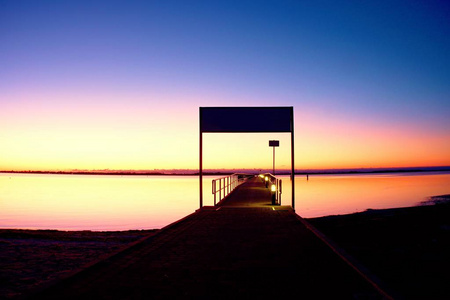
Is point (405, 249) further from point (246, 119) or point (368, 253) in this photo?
point (246, 119)

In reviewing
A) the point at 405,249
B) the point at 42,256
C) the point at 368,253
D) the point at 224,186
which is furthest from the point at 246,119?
the point at 42,256

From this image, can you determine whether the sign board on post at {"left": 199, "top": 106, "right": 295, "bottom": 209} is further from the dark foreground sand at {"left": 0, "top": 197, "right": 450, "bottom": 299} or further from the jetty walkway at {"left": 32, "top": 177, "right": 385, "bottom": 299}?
the jetty walkway at {"left": 32, "top": 177, "right": 385, "bottom": 299}

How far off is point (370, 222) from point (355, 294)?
1555cm

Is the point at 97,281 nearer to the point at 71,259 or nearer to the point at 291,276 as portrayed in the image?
the point at 291,276

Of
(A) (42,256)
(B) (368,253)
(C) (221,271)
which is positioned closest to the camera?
(C) (221,271)

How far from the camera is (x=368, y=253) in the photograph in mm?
11797

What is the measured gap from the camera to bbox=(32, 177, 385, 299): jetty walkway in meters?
4.96

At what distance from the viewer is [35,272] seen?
9.70 meters

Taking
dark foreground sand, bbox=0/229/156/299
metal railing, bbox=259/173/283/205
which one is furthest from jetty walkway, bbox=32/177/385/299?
metal railing, bbox=259/173/283/205

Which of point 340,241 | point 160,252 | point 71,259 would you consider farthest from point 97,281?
point 340,241

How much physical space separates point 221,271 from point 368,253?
7335 mm

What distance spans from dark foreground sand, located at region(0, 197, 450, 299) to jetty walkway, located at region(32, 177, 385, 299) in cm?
53

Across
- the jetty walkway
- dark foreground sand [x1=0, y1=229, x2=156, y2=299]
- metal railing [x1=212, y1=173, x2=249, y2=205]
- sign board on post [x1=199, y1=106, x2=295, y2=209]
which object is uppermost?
sign board on post [x1=199, y1=106, x2=295, y2=209]

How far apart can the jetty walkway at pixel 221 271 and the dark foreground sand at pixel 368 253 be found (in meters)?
0.53
